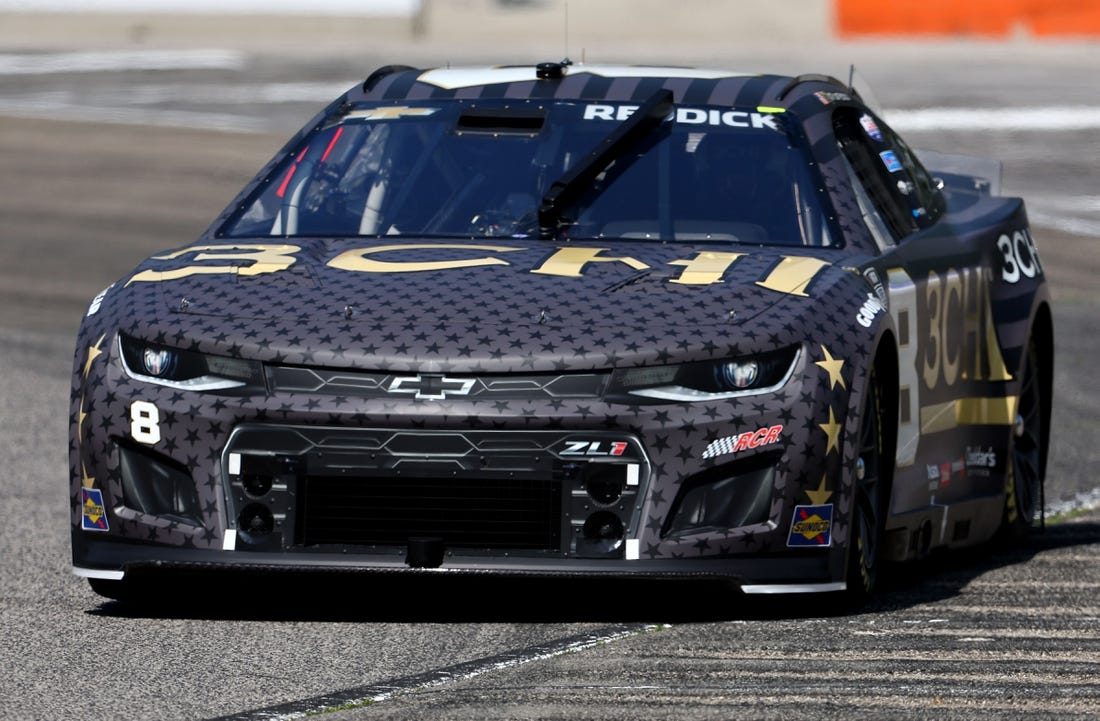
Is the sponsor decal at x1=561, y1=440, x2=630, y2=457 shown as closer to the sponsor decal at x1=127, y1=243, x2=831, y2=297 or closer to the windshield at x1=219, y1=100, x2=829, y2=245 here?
the sponsor decal at x1=127, y1=243, x2=831, y2=297

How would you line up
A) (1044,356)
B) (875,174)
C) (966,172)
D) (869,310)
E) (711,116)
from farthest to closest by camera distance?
1. (966,172)
2. (1044,356)
3. (875,174)
4. (711,116)
5. (869,310)

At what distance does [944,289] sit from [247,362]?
2.33 meters

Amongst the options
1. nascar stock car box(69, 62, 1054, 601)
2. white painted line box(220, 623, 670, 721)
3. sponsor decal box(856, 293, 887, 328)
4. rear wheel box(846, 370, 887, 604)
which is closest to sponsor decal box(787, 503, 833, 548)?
nascar stock car box(69, 62, 1054, 601)

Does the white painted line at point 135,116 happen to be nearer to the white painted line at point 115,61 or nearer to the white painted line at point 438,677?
the white painted line at point 115,61

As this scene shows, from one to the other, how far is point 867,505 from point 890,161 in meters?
1.52

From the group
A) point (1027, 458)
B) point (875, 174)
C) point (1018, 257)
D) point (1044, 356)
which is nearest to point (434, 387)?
point (875, 174)

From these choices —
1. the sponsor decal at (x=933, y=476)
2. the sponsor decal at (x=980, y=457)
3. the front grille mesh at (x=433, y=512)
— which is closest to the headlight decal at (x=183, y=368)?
the front grille mesh at (x=433, y=512)

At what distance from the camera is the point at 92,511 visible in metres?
6.52

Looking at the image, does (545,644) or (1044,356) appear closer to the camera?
(545,644)

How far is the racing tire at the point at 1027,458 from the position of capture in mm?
8422

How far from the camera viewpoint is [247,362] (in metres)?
A: 6.27

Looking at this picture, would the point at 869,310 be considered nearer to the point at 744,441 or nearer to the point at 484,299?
the point at 744,441

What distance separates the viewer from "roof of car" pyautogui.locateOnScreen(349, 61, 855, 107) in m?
7.61

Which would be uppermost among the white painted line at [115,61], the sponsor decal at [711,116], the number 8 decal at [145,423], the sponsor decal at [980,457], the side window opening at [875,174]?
the sponsor decal at [711,116]
